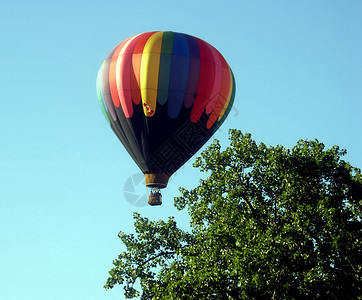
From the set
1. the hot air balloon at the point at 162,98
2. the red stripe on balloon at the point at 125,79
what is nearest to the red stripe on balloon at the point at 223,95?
the hot air balloon at the point at 162,98

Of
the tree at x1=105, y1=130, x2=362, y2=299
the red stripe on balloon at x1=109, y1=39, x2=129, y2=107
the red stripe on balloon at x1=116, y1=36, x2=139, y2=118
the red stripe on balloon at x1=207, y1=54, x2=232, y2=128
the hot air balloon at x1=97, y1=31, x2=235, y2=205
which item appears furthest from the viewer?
the red stripe on balloon at x1=207, y1=54, x2=232, y2=128

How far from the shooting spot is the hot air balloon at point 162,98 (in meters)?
52.2

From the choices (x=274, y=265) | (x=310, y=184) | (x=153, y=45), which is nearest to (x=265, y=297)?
(x=274, y=265)

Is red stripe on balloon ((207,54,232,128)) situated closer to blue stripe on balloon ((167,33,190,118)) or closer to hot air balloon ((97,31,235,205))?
hot air balloon ((97,31,235,205))

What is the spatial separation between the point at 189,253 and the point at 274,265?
6.24 metres

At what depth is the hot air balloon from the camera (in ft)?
171

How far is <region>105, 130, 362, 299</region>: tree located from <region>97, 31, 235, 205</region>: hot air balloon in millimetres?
5931

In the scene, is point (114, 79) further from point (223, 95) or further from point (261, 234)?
point (261, 234)

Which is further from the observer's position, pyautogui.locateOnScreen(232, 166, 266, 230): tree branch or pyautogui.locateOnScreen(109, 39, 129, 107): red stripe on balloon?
pyautogui.locateOnScreen(109, 39, 129, 107): red stripe on balloon

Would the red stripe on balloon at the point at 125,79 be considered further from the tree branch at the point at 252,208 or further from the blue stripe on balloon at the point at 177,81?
the tree branch at the point at 252,208

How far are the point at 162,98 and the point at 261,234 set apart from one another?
1568 centimetres

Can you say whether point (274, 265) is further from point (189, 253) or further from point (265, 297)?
point (189, 253)

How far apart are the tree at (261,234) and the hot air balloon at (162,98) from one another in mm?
5931

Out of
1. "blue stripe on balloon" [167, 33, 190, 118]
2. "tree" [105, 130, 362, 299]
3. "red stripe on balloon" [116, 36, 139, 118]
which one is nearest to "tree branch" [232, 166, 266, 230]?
"tree" [105, 130, 362, 299]
